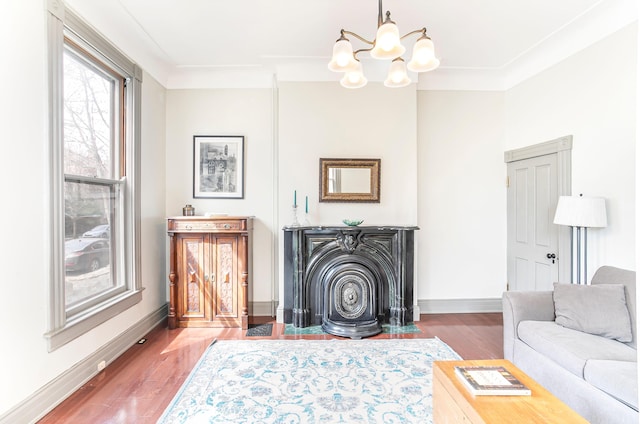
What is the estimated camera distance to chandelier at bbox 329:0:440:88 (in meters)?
1.90

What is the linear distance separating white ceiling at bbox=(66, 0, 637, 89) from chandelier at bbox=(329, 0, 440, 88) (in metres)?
0.74

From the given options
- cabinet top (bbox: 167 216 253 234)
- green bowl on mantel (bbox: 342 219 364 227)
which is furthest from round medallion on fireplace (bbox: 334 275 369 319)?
cabinet top (bbox: 167 216 253 234)

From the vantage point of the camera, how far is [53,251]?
2123mm

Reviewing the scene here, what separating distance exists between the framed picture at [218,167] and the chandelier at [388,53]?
1986 mm

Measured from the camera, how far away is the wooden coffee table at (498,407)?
1306 mm

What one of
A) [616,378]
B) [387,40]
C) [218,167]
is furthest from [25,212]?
[616,378]

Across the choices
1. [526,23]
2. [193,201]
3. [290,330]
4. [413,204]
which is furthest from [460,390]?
[193,201]

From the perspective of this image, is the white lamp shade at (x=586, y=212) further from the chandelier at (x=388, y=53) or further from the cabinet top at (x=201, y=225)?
the cabinet top at (x=201, y=225)

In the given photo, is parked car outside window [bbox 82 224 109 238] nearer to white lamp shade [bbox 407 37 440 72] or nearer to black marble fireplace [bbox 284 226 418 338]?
black marble fireplace [bbox 284 226 418 338]

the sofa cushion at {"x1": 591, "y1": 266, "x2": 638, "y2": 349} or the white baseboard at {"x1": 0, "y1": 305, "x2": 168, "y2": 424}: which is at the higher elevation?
the sofa cushion at {"x1": 591, "y1": 266, "x2": 638, "y2": 349}

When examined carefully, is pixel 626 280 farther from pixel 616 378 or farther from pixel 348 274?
pixel 348 274

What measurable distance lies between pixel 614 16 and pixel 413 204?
2.38m

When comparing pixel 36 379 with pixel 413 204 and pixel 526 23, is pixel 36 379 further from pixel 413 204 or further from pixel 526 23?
pixel 526 23

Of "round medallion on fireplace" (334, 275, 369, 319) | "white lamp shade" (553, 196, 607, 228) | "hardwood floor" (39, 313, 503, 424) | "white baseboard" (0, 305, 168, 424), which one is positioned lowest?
→ "hardwood floor" (39, 313, 503, 424)
